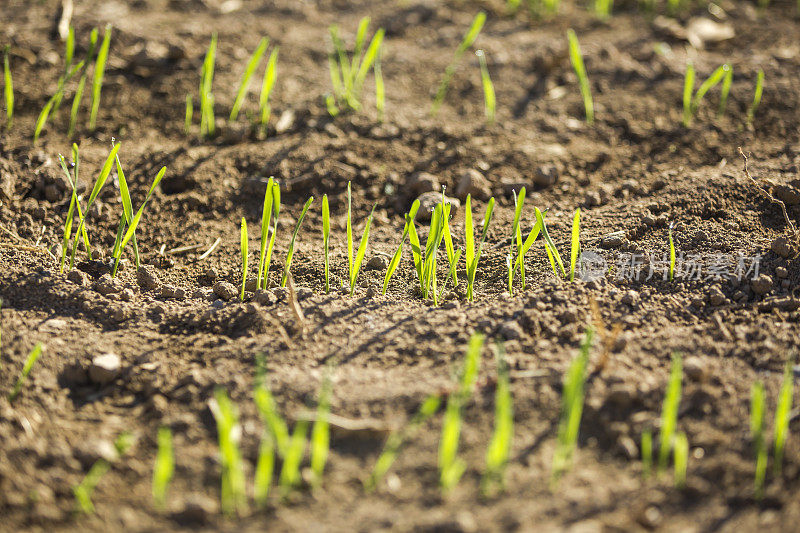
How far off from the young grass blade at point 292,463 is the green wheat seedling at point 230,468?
0.08m

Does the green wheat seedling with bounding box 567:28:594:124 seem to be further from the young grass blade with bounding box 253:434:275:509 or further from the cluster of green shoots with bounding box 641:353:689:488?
the young grass blade with bounding box 253:434:275:509

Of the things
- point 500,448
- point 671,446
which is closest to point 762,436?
point 671,446

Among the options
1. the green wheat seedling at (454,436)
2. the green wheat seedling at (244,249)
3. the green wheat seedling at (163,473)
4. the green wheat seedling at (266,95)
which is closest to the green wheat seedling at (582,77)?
the green wheat seedling at (266,95)

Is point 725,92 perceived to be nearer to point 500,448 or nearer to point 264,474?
point 500,448

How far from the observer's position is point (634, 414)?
4.97 feet

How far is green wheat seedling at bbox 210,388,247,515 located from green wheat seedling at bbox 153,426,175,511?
0.31 ft

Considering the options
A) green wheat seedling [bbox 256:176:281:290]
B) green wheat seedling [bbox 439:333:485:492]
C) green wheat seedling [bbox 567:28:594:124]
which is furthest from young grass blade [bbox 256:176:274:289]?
green wheat seedling [bbox 567:28:594:124]

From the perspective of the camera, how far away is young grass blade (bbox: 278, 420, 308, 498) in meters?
1.30

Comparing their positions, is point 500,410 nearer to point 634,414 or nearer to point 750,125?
point 634,414

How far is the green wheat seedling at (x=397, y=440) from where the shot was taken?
138 cm

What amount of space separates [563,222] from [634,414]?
87 centimetres

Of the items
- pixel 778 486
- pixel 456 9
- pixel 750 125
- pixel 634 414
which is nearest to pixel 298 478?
pixel 634 414

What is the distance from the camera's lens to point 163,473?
128 cm

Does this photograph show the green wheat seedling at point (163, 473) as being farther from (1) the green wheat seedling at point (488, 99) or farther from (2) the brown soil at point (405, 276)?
(1) the green wheat seedling at point (488, 99)
